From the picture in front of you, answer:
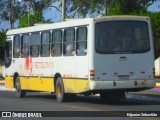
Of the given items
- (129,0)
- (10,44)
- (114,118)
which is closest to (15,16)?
(129,0)

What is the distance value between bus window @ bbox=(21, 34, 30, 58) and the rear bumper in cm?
648

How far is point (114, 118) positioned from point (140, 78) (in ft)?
17.3

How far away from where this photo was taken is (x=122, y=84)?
2145 centimetres

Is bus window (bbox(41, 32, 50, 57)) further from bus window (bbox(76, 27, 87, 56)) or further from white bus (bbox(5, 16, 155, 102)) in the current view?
bus window (bbox(76, 27, 87, 56))

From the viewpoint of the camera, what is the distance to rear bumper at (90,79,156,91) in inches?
834

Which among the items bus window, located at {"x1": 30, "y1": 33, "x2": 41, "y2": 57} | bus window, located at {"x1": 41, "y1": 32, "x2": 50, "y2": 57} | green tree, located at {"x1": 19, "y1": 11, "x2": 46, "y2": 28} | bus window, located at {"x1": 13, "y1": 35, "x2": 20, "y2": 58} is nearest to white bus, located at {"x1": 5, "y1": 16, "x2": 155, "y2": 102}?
bus window, located at {"x1": 41, "y1": 32, "x2": 50, "y2": 57}

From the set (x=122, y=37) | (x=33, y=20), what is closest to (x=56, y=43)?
(x=122, y=37)

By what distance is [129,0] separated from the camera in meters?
64.0

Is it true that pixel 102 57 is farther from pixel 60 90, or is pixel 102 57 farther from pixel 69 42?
pixel 60 90

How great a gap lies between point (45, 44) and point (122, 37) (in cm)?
437

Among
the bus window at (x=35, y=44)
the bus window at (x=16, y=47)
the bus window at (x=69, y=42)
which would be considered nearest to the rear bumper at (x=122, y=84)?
the bus window at (x=69, y=42)

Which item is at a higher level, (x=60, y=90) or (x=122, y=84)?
(x=122, y=84)

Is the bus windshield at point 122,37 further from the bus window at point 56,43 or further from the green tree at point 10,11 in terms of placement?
the green tree at point 10,11

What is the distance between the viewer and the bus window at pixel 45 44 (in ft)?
81.7
